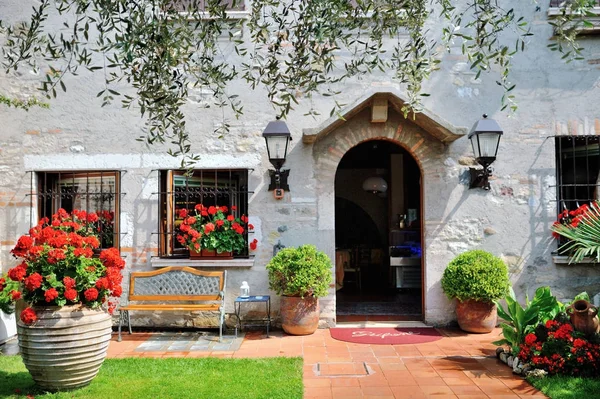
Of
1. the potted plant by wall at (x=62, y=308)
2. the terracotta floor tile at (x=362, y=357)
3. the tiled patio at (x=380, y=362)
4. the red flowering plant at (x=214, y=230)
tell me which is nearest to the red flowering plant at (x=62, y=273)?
the potted plant by wall at (x=62, y=308)

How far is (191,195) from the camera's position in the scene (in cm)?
726

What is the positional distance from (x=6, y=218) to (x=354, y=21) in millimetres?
5992

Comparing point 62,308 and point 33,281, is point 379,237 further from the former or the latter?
point 33,281

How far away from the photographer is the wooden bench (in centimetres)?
673

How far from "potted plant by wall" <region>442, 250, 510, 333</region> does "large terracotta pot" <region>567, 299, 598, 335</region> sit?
55.1 inches

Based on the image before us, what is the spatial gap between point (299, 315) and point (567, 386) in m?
3.12

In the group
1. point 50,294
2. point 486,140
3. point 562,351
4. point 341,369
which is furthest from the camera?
point 486,140

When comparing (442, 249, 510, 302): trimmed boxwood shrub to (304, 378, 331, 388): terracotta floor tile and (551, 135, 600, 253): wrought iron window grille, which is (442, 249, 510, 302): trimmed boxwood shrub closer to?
(551, 135, 600, 253): wrought iron window grille

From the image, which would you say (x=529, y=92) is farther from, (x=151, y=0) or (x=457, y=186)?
(x=151, y=0)

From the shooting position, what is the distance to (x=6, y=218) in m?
7.14

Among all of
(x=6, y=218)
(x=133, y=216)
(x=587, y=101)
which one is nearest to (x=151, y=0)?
(x=133, y=216)

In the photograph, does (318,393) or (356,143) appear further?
(356,143)

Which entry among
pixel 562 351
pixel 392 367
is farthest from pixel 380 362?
pixel 562 351

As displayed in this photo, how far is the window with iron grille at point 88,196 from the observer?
7203 millimetres
